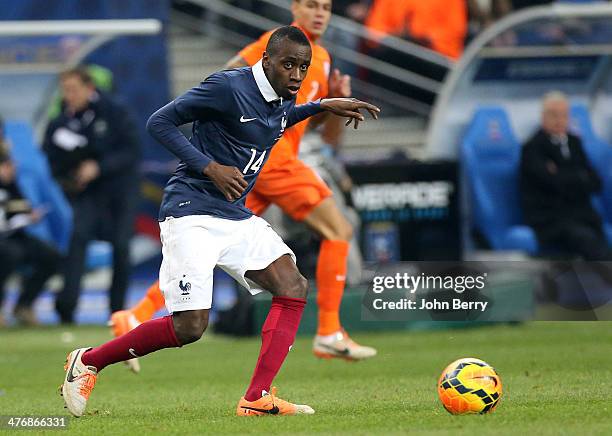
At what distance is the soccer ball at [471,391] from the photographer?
648 centimetres

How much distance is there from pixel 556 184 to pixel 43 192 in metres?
5.96

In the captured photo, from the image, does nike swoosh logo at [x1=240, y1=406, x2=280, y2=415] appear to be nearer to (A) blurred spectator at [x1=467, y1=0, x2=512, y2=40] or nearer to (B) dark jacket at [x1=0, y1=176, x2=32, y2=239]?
(B) dark jacket at [x1=0, y1=176, x2=32, y2=239]

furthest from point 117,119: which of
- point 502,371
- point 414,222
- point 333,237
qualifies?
point 502,371

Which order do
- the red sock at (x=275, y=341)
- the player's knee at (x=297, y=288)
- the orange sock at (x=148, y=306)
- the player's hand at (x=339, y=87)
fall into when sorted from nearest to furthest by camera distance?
1. the red sock at (x=275, y=341)
2. the player's knee at (x=297, y=288)
3. the player's hand at (x=339, y=87)
4. the orange sock at (x=148, y=306)

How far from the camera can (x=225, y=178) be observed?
21.6 ft

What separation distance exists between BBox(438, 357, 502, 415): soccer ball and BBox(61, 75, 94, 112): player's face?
833 centimetres

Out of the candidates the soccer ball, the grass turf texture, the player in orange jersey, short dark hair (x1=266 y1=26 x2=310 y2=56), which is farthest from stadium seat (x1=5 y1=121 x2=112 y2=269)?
the soccer ball

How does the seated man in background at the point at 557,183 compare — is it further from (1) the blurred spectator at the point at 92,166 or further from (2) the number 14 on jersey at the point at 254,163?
(2) the number 14 on jersey at the point at 254,163

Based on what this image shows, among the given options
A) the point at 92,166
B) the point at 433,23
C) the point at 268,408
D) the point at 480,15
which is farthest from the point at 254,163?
the point at 480,15

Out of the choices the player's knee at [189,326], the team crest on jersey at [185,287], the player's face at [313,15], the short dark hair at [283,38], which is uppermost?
the short dark hair at [283,38]

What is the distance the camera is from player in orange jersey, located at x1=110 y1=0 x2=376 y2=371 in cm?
905

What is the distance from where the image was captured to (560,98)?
14.3 meters

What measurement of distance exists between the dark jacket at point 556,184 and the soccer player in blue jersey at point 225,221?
794 centimetres

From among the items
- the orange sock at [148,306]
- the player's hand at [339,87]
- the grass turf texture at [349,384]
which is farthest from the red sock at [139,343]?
the player's hand at [339,87]
